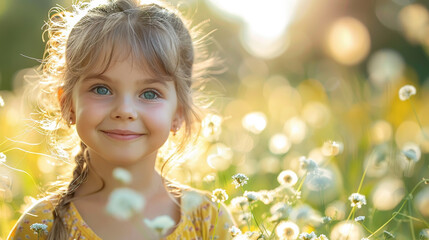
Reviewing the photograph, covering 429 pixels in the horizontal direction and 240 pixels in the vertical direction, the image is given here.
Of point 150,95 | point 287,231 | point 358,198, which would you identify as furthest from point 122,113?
point 358,198

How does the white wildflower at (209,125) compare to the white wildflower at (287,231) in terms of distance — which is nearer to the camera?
the white wildflower at (287,231)

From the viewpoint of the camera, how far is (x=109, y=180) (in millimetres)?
1766

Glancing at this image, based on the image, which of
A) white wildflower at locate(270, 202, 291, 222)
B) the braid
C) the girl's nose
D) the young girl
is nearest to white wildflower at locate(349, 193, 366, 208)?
white wildflower at locate(270, 202, 291, 222)

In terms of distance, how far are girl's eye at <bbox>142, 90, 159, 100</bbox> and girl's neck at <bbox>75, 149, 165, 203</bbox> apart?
0.64 ft

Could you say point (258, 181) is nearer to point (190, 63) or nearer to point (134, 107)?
point (190, 63)

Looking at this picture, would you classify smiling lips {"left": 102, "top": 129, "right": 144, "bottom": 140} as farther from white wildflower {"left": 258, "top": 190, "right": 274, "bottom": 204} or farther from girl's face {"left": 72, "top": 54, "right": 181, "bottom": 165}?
white wildflower {"left": 258, "top": 190, "right": 274, "bottom": 204}

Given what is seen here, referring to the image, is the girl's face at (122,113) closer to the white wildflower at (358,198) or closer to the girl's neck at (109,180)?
the girl's neck at (109,180)

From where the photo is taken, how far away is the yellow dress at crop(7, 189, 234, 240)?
1.73 m

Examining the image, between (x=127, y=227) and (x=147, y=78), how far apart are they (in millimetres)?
398

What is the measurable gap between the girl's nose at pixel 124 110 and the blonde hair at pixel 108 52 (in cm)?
10

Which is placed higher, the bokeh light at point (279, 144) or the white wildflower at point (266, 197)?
the white wildflower at point (266, 197)

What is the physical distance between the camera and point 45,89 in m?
1.94

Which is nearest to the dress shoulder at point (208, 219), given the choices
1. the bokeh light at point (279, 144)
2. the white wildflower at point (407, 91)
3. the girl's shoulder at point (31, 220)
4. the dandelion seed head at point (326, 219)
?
the girl's shoulder at point (31, 220)

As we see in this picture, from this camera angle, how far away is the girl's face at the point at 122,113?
160 cm
